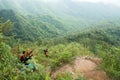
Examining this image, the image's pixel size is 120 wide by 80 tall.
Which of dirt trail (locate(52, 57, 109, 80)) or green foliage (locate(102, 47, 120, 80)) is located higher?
green foliage (locate(102, 47, 120, 80))

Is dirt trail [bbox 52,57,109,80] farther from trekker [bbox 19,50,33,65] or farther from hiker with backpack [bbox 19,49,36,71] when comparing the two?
trekker [bbox 19,50,33,65]

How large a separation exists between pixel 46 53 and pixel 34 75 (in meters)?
5.92

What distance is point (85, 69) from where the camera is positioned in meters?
11.5

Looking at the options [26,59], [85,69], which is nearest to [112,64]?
[85,69]

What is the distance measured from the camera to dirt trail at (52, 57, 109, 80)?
10.8 meters

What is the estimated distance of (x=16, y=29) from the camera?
114 meters

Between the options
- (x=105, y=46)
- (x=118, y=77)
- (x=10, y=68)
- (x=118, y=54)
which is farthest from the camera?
(x=105, y=46)

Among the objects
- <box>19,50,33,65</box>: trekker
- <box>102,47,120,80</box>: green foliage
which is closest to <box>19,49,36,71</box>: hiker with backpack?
<box>19,50,33,65</box>: trekker

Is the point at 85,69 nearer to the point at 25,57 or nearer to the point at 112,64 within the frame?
the point at 112,64

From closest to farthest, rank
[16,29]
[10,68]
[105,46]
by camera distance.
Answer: [10,68], [105,46], [16,29]

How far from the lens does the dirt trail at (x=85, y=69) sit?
35.6 ft

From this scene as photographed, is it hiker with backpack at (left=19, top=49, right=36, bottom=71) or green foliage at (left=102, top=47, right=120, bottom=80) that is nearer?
green foliage at (left=102, top=47, right=120, bottom=80)

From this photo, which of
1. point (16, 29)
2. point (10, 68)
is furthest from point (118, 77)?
point (16, 29)

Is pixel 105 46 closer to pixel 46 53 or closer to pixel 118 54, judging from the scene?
pixel 118 54
